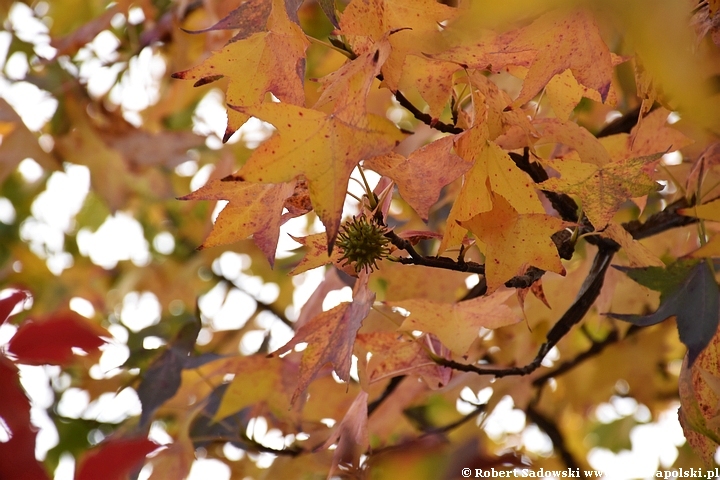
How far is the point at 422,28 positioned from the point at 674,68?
9.0 inches

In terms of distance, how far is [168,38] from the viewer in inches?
54.0

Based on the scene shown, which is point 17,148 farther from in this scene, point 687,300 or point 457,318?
point 687,300

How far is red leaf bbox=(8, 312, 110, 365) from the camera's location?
2.27ft

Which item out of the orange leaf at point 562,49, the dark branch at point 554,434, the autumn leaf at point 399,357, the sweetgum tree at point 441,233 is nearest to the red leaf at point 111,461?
the sweetgum tree at point 441,233

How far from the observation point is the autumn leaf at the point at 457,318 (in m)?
0.69

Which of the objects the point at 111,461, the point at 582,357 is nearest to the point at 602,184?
the point at 111,461

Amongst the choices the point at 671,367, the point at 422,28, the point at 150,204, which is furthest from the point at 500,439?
the point at 422,28

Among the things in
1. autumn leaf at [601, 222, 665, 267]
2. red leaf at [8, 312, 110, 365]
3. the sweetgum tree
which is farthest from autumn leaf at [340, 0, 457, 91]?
red leaf at [8, 312, 110, 365]

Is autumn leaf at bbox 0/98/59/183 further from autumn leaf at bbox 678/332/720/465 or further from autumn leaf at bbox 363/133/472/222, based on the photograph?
autumn leaf at bbox 678/332/720/465

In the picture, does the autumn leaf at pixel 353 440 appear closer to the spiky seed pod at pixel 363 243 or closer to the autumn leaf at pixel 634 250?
the spiky seed pod at pixel 363 243

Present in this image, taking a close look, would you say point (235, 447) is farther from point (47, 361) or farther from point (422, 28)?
point (422, 28)

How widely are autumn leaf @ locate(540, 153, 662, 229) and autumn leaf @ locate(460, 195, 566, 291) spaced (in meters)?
0.03

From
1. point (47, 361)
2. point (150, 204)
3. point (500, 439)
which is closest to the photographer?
point (47, 361)

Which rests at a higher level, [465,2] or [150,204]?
[465,2]
